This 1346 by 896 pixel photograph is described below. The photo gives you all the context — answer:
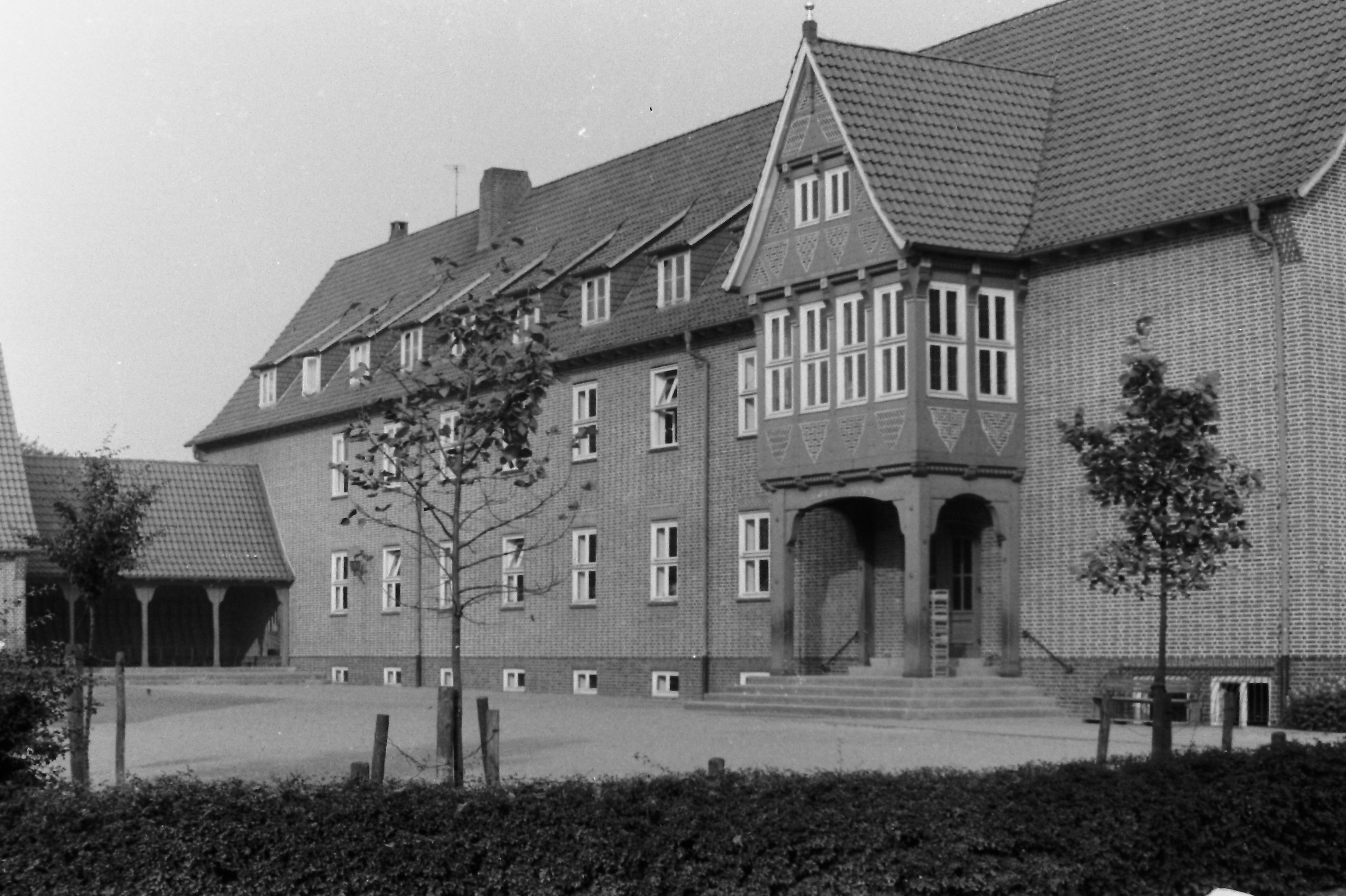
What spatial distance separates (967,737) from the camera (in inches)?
1043

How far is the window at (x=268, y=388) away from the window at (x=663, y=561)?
22214mm

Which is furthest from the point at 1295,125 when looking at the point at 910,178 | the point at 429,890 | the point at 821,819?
the point at 429,890

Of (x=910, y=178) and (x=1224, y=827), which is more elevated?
(x=910, y=178)

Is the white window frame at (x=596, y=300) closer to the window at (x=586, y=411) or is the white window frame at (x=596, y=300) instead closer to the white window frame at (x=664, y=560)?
the window at (x=586, y=411)

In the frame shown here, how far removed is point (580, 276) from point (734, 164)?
14.4 feet

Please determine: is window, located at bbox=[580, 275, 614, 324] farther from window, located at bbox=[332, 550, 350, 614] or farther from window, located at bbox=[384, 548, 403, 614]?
window, located at bbox=[332, 550, 350, 614]

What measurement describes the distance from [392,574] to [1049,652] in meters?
24.2

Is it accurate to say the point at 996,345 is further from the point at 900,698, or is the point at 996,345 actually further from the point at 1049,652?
the point at 900,698

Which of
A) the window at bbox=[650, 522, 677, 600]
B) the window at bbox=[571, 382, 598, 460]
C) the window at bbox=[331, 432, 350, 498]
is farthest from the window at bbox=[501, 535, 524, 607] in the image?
the window at bbox=[331, 432, 350, 498]

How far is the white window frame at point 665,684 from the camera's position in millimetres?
40219

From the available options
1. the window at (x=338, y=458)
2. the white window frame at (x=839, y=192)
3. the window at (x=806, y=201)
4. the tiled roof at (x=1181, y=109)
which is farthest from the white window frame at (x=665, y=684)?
the window at (x=338, y=458)

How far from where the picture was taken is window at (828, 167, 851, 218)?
33.3 m

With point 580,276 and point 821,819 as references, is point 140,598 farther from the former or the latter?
point 821,819

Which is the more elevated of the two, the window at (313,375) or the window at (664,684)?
the window at (313,375)
